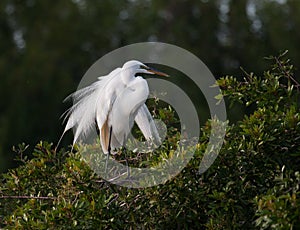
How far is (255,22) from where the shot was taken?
13398 mm

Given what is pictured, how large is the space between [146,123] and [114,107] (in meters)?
0.16

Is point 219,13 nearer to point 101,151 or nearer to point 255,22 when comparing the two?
point 255,22

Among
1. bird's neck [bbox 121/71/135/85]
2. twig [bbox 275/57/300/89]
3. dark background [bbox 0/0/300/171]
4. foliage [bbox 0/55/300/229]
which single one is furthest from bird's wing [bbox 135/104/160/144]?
dark background [bbox 0/0/300/171]

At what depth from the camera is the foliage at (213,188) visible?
2261 mm

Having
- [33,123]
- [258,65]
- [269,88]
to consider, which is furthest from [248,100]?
[258,65]

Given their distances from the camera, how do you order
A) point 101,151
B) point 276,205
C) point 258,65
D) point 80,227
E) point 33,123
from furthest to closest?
1. point 258,65
2. point 33,123
3. point 101,151
4. point 80,227
5. point 276,205

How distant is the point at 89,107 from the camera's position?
310 cm

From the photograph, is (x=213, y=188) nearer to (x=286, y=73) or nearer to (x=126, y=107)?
(x=286, y=73)

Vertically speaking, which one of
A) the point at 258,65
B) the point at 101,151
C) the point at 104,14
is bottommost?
the point at 258,65

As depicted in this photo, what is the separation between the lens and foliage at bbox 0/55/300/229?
7.42 feet

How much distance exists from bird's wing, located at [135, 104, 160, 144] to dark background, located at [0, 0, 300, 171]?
763cm

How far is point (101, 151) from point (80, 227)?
2.62 ft

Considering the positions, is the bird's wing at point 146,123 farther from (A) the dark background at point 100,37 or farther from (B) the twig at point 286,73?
(A) the dark background at point 100,37

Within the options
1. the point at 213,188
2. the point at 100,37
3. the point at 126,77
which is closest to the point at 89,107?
the point at 126,77
